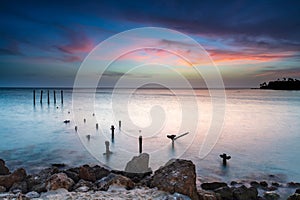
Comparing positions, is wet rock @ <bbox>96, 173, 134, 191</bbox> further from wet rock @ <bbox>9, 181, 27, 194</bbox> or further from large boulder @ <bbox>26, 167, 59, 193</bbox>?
wet rock @ <bbox>9, 181, 27, 194</bbox>

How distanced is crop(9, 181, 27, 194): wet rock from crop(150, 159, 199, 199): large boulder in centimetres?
375

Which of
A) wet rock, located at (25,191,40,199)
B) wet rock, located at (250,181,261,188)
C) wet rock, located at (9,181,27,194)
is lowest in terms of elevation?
wet rock, located at (250,181,261,188)

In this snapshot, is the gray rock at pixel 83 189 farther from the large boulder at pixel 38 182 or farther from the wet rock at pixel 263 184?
the wet rock at pixel 263 184

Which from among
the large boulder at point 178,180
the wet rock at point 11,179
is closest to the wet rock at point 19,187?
the wet rock at point 11,179

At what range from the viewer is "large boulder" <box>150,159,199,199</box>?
21.4ft

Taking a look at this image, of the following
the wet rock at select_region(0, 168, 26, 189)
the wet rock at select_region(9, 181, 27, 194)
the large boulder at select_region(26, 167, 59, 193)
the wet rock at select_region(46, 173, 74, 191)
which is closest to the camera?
the wet rock at select_region(46, 173, 74, 191)

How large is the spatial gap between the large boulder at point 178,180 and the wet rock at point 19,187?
12.3 feet

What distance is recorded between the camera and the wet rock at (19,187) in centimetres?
695

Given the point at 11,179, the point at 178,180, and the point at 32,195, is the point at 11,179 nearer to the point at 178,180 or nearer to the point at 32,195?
the point at 32,195

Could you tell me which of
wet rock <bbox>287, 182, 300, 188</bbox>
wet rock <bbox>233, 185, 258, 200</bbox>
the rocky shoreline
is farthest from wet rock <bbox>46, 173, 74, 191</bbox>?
wet rock <bbox>287, 182, 300, 188</bbox>

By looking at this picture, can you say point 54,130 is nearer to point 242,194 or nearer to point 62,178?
point 62,178

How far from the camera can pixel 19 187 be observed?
7.12 metres

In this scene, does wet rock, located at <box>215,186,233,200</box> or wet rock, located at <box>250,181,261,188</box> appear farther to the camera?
wet rock, located at <box>250,181,261,188</box>

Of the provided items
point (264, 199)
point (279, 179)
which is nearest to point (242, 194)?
point (264, 199)
